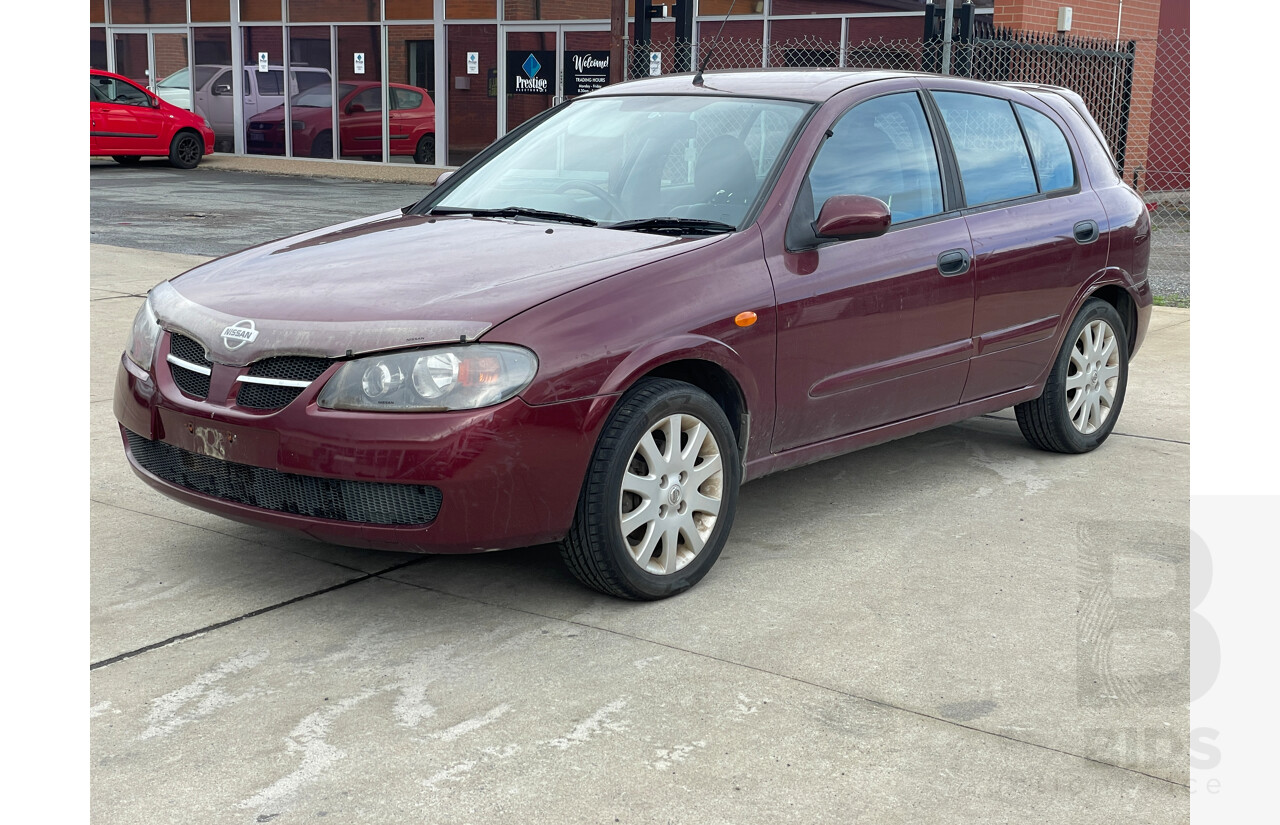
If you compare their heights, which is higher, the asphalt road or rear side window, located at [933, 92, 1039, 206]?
rear side window, located at [933, 92, 1039, 206]

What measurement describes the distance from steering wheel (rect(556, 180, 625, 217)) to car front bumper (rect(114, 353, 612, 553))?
111 centimetres

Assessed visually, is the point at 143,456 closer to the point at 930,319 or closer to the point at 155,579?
the point at 155,579

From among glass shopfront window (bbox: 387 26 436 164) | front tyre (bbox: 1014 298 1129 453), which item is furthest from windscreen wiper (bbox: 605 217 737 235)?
glass shopfront window (bbox: 387 26 436 164)

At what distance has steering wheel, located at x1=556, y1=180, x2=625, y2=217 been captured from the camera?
15.9 ft

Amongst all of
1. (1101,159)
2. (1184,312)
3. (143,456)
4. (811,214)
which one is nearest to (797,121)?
(811,214)

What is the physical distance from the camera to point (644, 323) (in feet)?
13.5

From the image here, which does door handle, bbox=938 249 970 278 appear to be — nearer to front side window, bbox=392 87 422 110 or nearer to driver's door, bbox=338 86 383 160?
front side window, bbox=392 87 422 110

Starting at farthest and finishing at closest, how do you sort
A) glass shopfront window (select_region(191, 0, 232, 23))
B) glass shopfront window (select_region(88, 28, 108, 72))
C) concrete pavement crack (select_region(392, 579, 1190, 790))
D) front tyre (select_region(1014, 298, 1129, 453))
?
glass shopfront window (select_region(88, 28, 108, 72)) → glass shopfront window (select_region(191, 0, 232, 23)) → front tyre (select_region(1014, 298, 1129, 453)) → concrete pavement crack (select_region(392, 579, 1190, 790))

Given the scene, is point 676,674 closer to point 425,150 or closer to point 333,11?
point 425,150

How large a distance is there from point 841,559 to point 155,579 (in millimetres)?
2275

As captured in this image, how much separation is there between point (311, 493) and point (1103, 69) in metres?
16.2

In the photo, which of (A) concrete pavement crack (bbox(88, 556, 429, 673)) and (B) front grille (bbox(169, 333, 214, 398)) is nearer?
(A) concrete pavement crack (bbox(88, 556, 429, 673))

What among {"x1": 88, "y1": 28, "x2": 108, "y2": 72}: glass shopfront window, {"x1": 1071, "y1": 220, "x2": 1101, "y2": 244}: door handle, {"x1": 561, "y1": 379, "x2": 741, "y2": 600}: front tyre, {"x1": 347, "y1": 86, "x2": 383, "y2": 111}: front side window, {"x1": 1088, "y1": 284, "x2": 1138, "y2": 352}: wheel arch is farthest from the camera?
{"x1": 88, "y1": 28, "x2": 108, "y2": 72}: glass shopfront window

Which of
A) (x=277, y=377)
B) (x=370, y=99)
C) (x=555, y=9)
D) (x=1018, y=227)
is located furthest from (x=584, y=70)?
(x=277, y=377)
